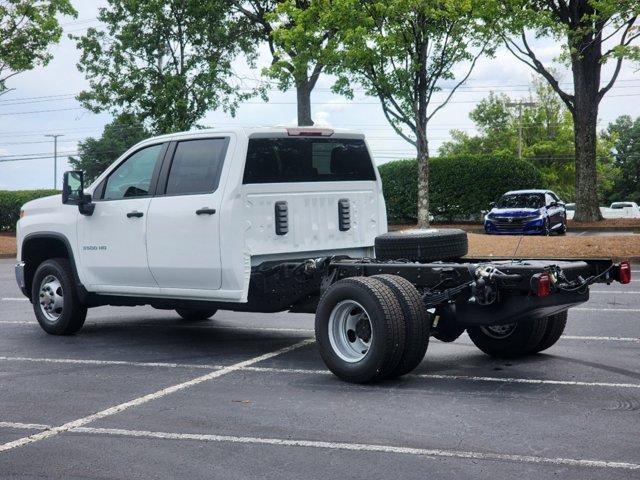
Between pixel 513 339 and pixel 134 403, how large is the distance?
11.3 ft

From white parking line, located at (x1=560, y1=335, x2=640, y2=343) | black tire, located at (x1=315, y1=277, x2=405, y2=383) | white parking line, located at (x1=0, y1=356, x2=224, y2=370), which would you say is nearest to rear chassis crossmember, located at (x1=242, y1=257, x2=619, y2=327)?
black tire, located at (x1=315, y1=277, x2=405, y2=383)

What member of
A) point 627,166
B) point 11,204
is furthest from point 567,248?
point 627,166

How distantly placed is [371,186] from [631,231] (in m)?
25.9

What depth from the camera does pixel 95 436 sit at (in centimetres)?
547

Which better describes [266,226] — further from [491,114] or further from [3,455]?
[491,114]

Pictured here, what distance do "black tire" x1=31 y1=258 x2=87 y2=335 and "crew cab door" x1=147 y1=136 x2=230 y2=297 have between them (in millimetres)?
1419

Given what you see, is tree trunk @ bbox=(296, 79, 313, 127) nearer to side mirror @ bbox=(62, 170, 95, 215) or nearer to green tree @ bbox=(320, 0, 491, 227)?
green tree @ bbox=(320, 0, 491, 227)

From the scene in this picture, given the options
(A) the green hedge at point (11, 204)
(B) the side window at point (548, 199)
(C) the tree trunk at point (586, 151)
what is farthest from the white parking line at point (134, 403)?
(A) the green hedge at point (11, 204)

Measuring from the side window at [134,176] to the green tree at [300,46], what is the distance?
18642mm

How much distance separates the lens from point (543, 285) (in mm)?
6391

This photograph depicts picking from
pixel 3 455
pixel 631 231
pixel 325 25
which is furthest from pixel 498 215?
pixel 3 455

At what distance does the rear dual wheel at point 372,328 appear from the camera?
6688 millimetres

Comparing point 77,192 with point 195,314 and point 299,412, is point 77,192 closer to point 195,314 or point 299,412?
point 195,314

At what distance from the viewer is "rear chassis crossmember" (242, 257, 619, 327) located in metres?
6.60
